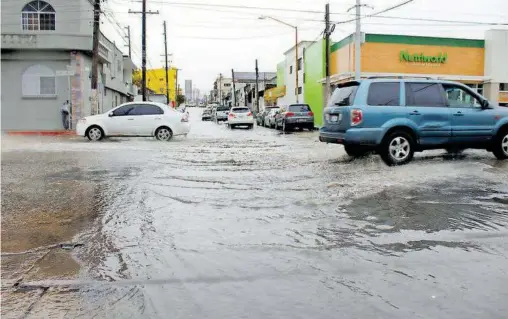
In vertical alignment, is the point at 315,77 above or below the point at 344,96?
above

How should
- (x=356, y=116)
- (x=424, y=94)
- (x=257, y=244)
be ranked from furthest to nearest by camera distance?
(x=424, y=94) < (x=356, y=116) < (x=257, y=244)

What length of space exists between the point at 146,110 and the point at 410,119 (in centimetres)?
1122

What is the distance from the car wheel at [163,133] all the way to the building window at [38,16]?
1432 centimetres

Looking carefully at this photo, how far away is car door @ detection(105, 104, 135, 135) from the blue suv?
9.93 metres

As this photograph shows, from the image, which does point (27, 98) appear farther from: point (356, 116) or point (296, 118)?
point (356, 116)

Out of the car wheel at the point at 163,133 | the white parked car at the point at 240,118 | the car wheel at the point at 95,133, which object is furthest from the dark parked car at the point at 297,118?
the car wheel at the point at 95,133

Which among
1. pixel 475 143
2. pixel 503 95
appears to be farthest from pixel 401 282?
pixel 503 95

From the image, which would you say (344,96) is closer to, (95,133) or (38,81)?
(95,133)

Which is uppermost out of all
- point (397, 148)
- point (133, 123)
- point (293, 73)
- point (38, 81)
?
point (293, 73)

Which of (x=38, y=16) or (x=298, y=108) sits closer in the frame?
(x=298, y=108)

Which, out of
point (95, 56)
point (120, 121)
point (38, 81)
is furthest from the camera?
point (38, 81)

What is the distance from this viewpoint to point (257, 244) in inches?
197

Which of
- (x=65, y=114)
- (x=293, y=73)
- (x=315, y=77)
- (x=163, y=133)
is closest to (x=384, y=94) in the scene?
(x=163, y=133)

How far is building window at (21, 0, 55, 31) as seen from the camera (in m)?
29.0
